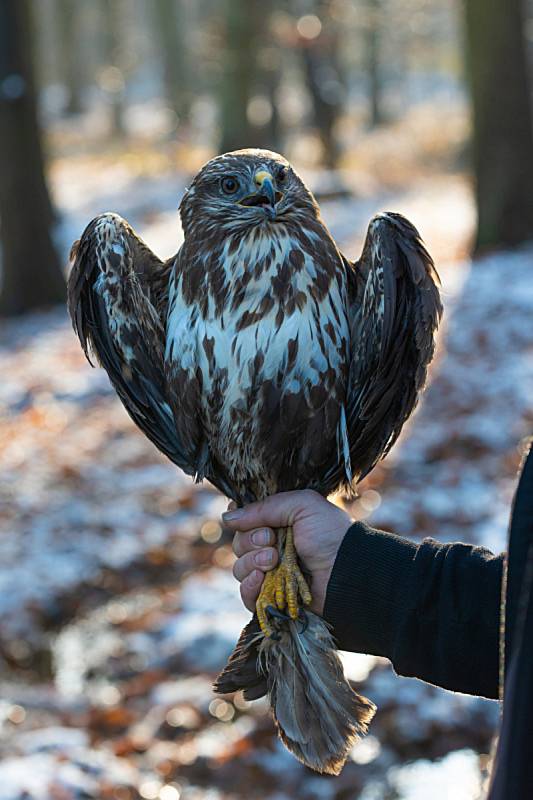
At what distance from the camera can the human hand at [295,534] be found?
240cm

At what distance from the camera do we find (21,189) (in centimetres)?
1079

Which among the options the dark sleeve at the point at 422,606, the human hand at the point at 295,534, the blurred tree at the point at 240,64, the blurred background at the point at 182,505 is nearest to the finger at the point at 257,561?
the human hand at the point at 295,534

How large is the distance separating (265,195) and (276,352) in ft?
1.46

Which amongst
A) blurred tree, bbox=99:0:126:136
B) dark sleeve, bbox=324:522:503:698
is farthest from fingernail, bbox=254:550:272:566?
blurred tree, bbox=99:0:126:136

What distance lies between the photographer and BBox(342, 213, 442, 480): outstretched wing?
2.39 m

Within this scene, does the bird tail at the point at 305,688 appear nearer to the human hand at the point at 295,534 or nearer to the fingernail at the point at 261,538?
the human hand at the point at 295,534

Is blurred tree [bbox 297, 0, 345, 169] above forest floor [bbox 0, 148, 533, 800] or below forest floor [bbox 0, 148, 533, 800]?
above

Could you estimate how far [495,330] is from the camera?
8.86 metres

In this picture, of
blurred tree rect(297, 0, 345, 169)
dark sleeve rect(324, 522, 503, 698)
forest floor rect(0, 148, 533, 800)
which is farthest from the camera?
blurred tree rect(297, 0, 345, 169)

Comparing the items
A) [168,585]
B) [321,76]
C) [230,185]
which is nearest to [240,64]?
[321,76]

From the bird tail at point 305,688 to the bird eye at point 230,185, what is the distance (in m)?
1.19

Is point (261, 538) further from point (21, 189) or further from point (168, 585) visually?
point (21, 189)

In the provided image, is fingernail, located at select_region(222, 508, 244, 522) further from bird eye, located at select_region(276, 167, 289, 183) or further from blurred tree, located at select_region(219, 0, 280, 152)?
blurred tree, located at select_region(219, 0, 280, 152)

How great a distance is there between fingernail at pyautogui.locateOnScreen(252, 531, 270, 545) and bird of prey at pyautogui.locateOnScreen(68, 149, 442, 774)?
0.04 m
